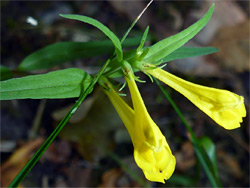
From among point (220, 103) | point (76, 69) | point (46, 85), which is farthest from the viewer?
point (76, 69)

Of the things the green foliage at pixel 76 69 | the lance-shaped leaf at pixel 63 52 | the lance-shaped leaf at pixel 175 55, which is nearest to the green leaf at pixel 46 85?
the green foliage at pixel 76 69

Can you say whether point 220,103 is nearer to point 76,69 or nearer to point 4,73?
point 76,69

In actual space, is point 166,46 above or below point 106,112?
below

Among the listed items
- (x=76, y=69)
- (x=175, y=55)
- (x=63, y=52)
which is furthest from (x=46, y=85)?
(x=175, y=55)

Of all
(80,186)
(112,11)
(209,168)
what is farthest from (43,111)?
(209,168)

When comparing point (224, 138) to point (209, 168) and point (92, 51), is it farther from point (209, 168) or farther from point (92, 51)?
point (92, 51)

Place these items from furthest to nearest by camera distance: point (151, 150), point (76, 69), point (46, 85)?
point (76, 69), point (46, 85), point (151, 150)

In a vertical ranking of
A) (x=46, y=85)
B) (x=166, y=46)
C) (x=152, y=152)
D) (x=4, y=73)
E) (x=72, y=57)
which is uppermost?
(x=4, y=73)

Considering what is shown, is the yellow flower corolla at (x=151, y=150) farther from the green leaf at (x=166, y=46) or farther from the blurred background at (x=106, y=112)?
the blurred background at (x=106, y=112)
